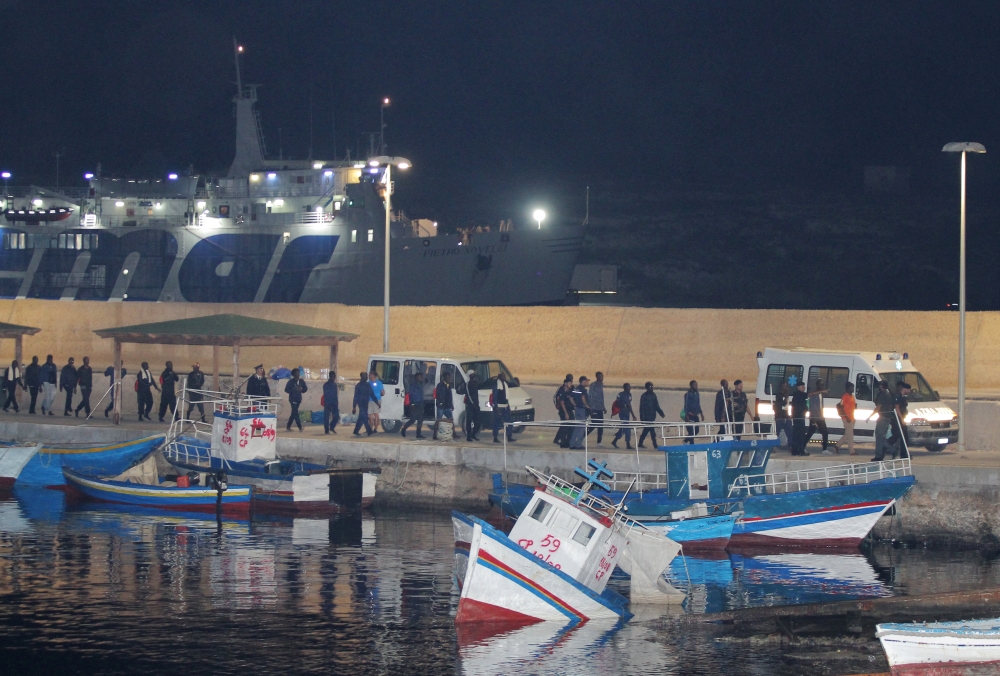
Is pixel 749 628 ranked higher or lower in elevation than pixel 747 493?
lower

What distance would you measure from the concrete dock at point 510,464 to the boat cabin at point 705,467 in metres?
1.06

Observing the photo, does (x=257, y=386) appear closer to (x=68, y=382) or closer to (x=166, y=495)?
(x=166, y=495)

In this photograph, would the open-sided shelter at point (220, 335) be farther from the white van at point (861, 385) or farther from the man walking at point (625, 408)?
the white van at point (861, 385)

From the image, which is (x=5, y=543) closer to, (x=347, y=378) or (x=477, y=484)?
(x=477, y=484)

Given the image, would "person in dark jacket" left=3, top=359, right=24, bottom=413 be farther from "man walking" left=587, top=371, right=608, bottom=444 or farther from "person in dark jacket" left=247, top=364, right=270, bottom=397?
"man walking" left=587, top=371, right=608, bottom=444

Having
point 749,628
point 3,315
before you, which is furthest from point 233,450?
point 3,315

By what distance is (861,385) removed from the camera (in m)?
20.8

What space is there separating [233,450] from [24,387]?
9.77 m

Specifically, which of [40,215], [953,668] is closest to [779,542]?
[953,668]

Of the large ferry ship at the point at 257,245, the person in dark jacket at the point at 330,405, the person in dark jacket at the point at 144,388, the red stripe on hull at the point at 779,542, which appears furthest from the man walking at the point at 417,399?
the large ferry ship at the point at 257,245

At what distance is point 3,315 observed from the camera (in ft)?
128

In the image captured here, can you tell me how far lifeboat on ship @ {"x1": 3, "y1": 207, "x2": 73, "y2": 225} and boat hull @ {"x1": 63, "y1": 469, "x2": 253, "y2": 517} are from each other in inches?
1535

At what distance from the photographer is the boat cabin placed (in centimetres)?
1789

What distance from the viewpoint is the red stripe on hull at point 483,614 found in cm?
1359
